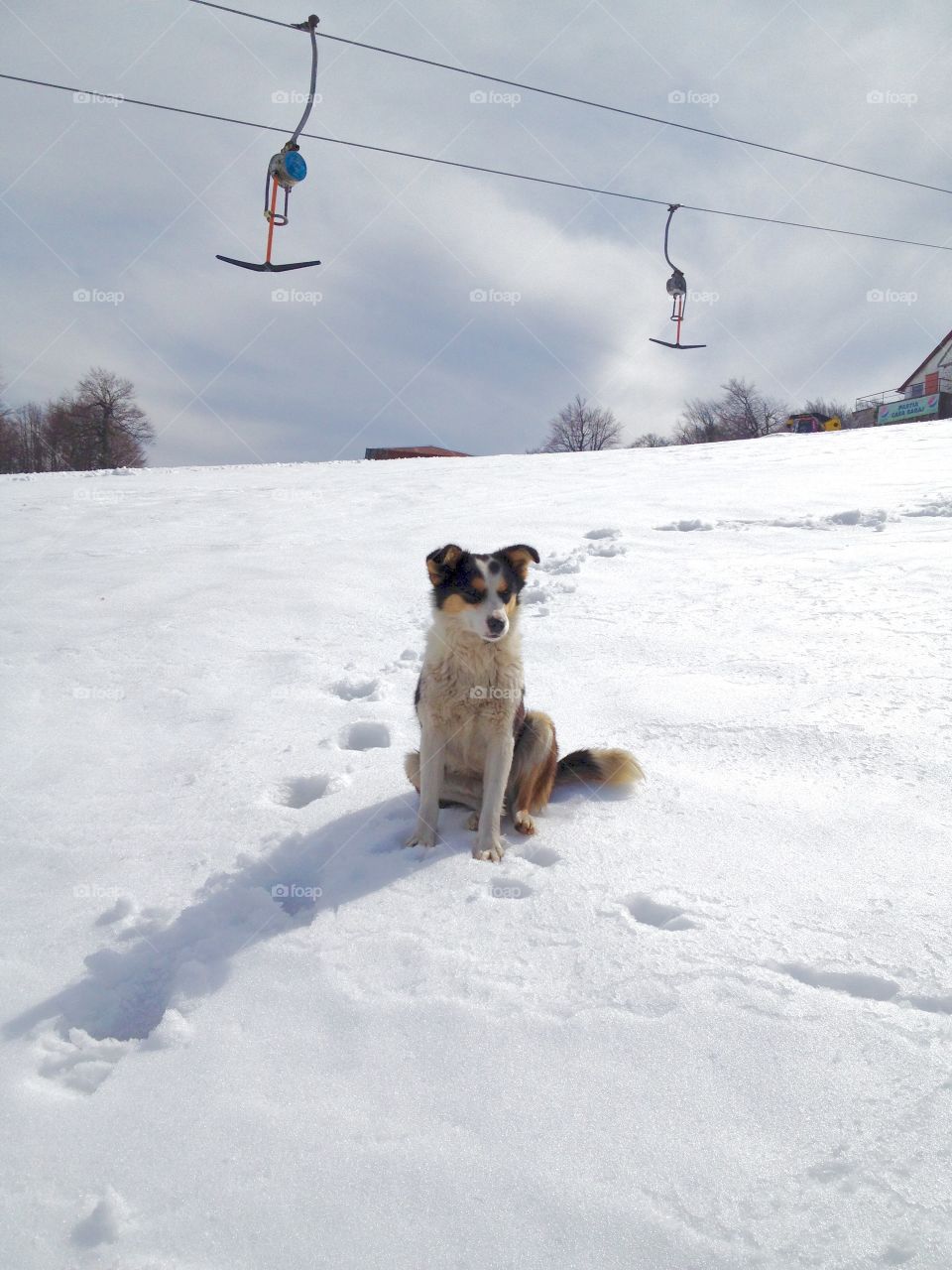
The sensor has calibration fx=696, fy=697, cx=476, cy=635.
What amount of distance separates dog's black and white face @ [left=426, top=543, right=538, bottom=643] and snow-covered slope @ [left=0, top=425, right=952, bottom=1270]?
1176 millimetres

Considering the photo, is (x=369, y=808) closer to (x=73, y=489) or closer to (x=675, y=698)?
(x=675, y=698)

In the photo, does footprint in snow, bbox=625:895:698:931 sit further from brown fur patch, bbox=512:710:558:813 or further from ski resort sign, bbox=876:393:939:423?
ski resort sign, bbox=876:393:939:423

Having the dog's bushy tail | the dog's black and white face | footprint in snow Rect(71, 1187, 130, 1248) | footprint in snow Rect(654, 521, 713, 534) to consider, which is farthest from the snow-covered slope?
footprint in snow Rect(654, 521, 713, 534)

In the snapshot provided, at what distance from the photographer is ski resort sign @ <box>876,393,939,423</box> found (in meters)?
54.2

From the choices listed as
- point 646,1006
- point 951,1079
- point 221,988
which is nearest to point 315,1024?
point 221,988

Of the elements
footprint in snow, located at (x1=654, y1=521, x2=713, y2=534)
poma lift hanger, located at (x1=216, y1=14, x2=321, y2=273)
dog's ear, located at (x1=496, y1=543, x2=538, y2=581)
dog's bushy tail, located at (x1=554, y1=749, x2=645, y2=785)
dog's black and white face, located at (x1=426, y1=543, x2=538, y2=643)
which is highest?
poma lift hanger, located at (x1=216, y1=14, x2=321, y2=273)

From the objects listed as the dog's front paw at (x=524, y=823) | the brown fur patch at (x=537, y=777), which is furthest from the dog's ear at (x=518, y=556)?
the dog's front paw at (x=524, y=823)

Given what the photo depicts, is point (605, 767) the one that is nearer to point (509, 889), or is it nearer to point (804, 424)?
point (509, 889)

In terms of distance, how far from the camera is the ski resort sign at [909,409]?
178 feet

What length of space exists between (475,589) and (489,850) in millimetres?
1419

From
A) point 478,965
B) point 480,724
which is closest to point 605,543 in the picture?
point 480,724

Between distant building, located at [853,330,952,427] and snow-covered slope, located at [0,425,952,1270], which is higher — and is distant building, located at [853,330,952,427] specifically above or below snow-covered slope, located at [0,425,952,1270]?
above

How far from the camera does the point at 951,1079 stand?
2.00 metres

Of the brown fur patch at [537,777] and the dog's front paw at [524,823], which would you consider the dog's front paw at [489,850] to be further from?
the brown fur patch at [537,777]
